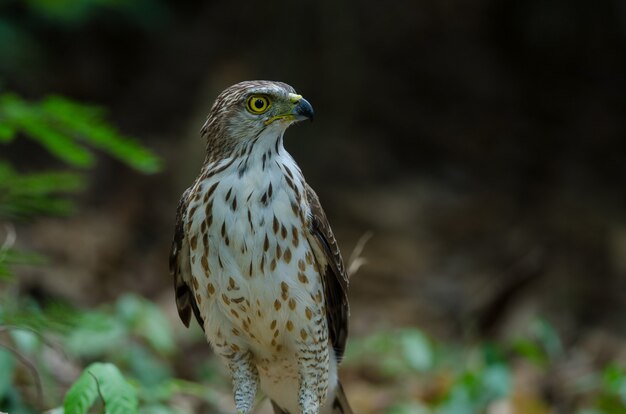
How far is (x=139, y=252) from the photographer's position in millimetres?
10328

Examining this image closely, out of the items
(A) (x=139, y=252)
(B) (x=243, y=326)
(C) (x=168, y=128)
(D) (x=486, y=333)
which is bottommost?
(B) (x=243, y=326)

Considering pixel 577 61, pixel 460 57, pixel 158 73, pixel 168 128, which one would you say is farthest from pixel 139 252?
pixel 577 61

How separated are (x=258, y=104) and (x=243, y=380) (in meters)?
1.39

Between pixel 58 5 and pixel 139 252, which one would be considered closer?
pixel 58 5

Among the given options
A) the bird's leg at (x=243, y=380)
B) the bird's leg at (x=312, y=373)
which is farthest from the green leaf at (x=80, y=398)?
the bird's leg at (x=312, y=373)

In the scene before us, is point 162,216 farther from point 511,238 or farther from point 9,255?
point 9,255

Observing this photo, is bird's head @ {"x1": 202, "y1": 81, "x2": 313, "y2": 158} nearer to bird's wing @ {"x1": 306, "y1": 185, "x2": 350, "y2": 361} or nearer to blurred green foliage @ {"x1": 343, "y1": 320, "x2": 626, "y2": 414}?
bird's wing @ {"x1": 306, "y1": 185, "x2": 350, "y2": 361}

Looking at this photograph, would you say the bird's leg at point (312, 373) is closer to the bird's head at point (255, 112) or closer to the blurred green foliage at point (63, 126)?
the bird's head at point (255, 112)

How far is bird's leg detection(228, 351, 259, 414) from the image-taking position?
173 inches

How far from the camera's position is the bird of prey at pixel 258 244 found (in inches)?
156

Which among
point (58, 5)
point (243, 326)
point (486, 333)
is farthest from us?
point (58, 5)

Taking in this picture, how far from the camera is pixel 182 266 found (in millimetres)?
4316

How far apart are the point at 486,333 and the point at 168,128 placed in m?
5.02

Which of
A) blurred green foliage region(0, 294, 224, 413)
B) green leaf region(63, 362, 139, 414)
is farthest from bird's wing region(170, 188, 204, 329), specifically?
green leaf region(63, 362, 139, 414)
